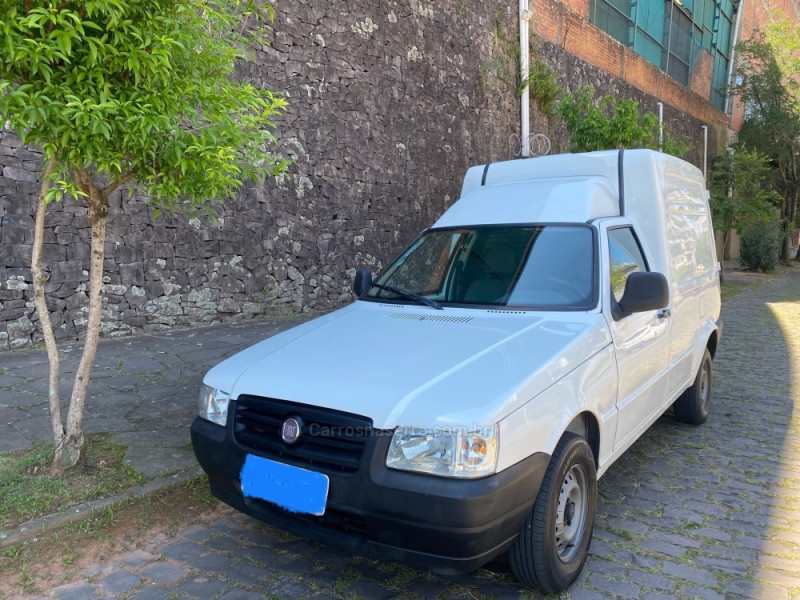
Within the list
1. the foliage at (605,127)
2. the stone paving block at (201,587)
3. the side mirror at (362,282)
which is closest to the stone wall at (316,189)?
the foliage at (605,127)

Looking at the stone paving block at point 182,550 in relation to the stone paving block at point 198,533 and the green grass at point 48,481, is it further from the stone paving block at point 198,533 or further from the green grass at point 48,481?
the green grass at point 48,481

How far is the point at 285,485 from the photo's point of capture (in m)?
2.62

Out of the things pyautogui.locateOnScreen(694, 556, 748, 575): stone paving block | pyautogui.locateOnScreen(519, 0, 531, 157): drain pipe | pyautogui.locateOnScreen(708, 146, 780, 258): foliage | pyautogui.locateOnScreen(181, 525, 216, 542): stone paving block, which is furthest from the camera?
pyautogui.locateOnScreen(708, 146, 780, 258): foliage

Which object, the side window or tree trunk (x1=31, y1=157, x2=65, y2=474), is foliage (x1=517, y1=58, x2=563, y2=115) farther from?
tree trunk (x1=31, y1=157, x2=65, y2=474)

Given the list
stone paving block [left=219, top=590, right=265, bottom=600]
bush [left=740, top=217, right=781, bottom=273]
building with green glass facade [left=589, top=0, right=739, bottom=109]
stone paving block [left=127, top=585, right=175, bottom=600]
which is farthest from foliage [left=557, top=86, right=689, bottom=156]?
bush [left=740, top=217, right=781, bottom=273]

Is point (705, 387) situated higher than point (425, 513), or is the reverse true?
point (425, 513)

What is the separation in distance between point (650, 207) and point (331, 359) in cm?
278

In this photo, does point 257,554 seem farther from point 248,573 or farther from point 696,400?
point 696,400

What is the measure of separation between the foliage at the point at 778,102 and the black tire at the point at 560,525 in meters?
24.3

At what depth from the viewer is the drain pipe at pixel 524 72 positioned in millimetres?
14312

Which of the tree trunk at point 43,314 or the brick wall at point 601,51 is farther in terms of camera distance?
the brick wall at point 601,51

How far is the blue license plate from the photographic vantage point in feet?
8.26

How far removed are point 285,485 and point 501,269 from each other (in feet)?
6.29

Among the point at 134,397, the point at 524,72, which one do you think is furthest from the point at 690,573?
the point at 524,72
